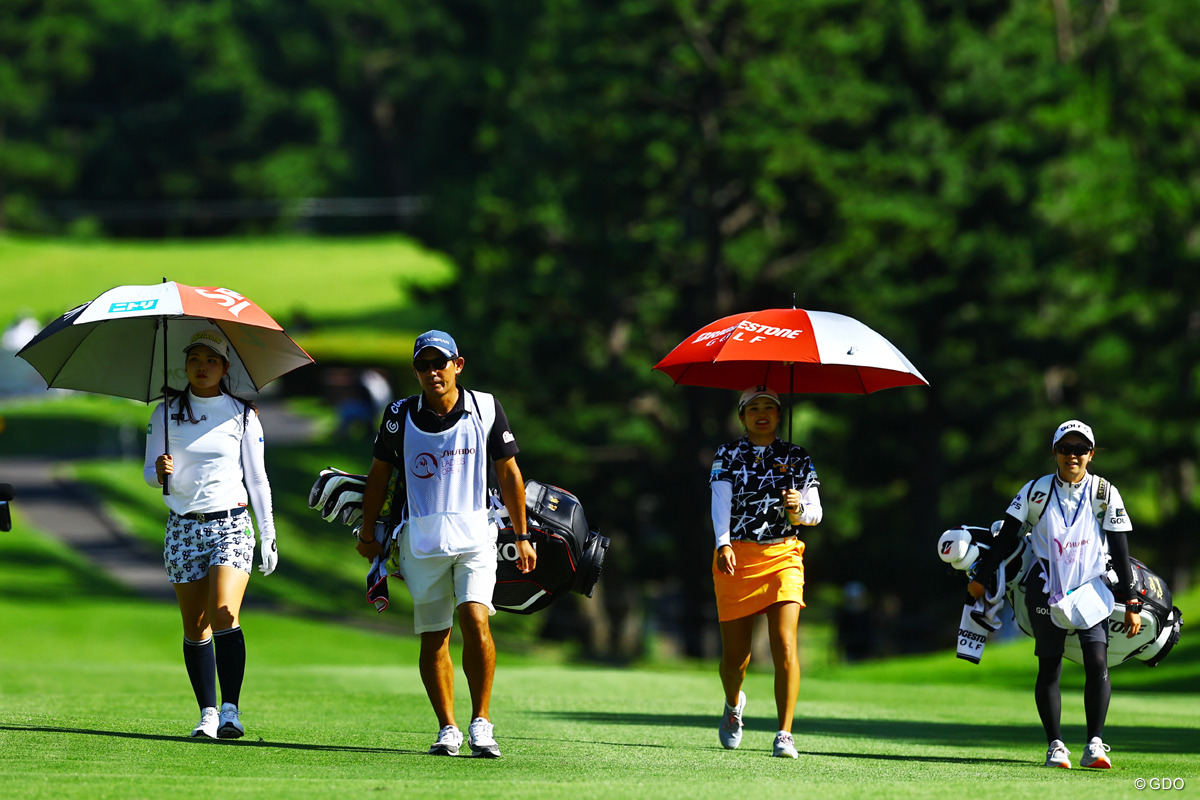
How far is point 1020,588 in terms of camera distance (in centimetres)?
802

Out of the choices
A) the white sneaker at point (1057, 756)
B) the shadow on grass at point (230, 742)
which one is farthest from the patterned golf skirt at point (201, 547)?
the white sneaker at point (1057, 756)

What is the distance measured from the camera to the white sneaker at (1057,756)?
7.69 m

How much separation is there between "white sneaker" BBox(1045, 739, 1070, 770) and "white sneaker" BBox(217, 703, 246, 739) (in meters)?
3.98

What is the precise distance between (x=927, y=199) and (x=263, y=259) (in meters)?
43.6

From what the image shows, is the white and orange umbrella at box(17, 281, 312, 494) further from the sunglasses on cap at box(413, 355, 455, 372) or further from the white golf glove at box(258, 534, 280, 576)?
the sunglasses on cap at box(413, 355, 455, 372)

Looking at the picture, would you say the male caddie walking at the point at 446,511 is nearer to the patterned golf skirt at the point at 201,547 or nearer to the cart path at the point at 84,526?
the patterned golf skirt at the point at 201,547

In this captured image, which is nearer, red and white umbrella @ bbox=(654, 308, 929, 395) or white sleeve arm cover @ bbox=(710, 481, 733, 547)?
white sleeve arm cover @ bbox=(710, 481, 733, 547)

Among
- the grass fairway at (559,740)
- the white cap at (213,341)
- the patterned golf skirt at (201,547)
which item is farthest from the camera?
the white cap at (213,341)

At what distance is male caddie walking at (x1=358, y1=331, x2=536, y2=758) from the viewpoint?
7.42 m

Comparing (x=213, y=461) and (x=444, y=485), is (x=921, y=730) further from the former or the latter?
(x=213, y=461)

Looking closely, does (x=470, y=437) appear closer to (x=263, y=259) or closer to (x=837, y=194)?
(x=837, y=194)

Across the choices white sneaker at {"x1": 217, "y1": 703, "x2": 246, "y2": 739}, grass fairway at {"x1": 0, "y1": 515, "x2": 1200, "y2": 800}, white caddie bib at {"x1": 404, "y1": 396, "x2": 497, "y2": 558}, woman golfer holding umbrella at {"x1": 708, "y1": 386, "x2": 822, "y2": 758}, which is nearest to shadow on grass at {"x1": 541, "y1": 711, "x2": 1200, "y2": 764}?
grass fairway at {"x1": 0, "y1": 515, "x2": 1200, "y2": 800}

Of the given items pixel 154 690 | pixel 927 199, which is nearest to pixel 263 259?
pixel 927 199

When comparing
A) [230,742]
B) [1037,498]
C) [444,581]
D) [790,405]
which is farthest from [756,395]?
[230,742]
